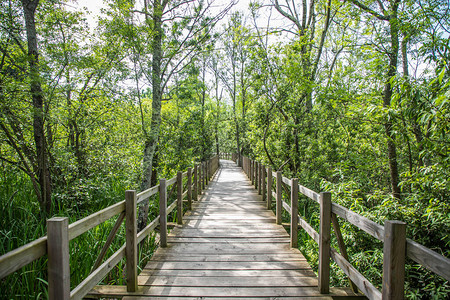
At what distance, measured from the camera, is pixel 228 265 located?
11.1 feet

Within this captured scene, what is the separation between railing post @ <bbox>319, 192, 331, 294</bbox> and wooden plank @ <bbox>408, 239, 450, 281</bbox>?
1039 millimetres

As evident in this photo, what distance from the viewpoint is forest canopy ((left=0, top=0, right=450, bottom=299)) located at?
12.4ft

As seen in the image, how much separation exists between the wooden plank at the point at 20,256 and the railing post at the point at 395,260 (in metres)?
2.36

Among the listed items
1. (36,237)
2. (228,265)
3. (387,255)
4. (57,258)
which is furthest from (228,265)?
(36,237)

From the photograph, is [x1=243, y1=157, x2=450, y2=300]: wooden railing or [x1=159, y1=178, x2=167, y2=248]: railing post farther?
[x1=159, y1=178, x2=167, y2=248]: railing post

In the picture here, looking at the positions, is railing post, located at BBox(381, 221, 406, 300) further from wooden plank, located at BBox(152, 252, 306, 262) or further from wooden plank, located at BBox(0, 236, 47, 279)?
wooden plank, located at BBox(0, 236, 47, 279)

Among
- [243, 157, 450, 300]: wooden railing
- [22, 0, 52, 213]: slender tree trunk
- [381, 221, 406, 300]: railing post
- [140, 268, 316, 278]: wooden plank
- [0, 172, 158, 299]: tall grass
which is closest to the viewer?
[243, 157, 450, 300]: wooden railing

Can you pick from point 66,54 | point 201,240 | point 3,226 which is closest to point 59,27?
point 66,54

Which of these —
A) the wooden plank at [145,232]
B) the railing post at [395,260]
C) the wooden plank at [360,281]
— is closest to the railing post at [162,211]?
the wooden plank at [145,232]

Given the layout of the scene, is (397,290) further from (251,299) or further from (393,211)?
(393,211)

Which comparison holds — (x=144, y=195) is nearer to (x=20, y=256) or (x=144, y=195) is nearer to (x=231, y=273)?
(x=231, y=273)

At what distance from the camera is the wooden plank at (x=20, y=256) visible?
1331 millimetres

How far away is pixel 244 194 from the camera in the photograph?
347 inches

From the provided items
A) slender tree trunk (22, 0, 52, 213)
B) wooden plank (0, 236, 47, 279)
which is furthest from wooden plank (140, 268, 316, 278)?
slender tree trunk (22, 0, 52, 213)
